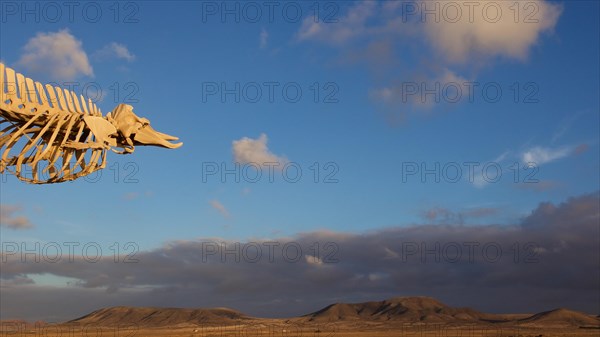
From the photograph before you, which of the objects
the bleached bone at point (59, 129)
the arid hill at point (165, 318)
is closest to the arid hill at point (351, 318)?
the arid hill at point (165, 318)

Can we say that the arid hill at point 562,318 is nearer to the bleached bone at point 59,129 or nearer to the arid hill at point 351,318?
the arid hill at point 351,318

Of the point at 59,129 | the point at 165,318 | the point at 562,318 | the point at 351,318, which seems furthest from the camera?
the point at 351,318

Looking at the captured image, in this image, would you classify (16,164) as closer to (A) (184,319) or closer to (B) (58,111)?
(B) (58,111)

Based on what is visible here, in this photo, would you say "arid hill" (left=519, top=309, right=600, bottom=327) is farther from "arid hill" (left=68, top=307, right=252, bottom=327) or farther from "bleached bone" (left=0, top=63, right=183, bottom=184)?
"bleached bone" (left=0, top=63, right=183, bottom=184)

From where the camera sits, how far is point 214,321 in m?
183

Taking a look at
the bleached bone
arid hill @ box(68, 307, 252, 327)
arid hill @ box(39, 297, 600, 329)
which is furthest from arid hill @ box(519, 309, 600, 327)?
the bleached bone

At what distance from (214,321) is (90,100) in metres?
170

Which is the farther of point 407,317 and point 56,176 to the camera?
point 407,317

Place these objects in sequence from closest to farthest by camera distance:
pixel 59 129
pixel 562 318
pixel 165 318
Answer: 1. pixel 59 129
2. pixel 562 318
3. pixel 165 318

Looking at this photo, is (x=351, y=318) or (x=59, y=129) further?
(x=351, y=318)

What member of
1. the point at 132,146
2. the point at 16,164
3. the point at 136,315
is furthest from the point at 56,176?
the point at 136,315

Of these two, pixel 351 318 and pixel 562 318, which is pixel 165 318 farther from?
pixel 562 318

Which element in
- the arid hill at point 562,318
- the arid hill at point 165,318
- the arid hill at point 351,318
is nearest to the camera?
the arid hill at point 562,318

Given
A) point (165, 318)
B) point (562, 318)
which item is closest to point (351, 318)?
point (165, 318)
